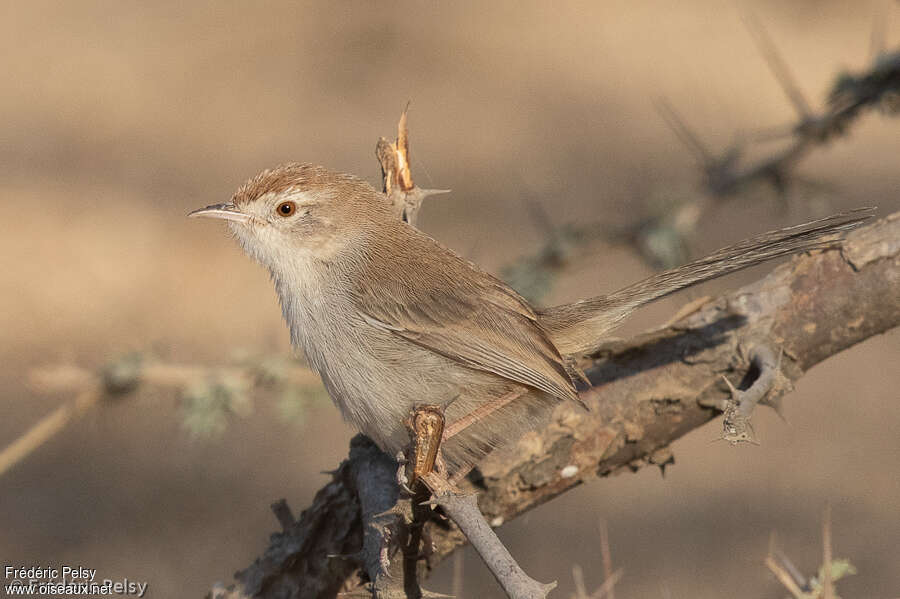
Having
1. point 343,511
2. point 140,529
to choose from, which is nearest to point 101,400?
point 343,511

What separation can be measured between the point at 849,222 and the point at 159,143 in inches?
344

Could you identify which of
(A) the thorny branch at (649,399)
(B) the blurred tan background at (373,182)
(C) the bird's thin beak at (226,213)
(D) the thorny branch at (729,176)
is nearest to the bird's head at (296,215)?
(C) the bird's thin beak at (226,213)

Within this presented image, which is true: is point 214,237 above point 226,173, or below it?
below

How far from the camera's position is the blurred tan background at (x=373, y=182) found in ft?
24.6

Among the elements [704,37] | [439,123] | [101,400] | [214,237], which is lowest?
[101,400]

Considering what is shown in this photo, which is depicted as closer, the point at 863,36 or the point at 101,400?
the point at 101,400

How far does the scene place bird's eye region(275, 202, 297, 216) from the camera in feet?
14.3

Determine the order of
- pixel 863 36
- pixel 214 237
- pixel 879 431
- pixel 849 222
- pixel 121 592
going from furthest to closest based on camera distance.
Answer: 1. pixel 863 36
2. pixel 214 237
3. pixel 879 431
4. pixel 121 592
5. pixel 849 222

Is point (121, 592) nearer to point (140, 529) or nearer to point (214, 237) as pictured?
point (140, 529)

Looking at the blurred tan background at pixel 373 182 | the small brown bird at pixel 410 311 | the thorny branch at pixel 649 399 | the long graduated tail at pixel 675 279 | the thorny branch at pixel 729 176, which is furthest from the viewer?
the blurred tan background at pixel 373 182

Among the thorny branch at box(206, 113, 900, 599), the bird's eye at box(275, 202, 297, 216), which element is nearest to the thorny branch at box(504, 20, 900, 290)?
the thorny branch at box(206, 113, 900, 599)

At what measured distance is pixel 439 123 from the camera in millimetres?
11594

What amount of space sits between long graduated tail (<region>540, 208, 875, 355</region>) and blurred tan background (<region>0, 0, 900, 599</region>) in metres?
1.35

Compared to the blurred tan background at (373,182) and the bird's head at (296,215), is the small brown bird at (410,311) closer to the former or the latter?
the bird's head at (296,215)
